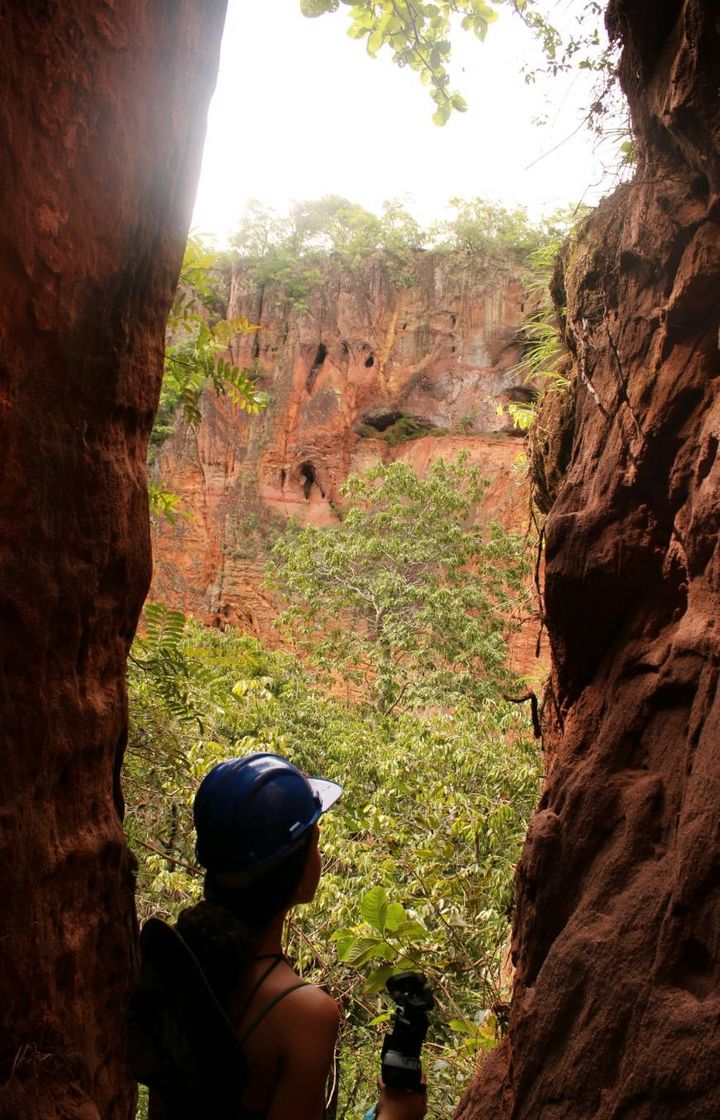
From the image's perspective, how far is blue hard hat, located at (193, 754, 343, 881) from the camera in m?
2.05

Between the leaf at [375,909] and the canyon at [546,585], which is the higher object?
the canyon at [546,585]

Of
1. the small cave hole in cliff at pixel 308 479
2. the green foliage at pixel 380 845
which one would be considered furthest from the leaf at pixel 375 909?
the small cave hole in cliff at pixel 308 479

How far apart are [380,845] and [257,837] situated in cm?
621

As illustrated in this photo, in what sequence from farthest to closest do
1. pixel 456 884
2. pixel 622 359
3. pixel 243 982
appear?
pixel 456 884
pixel 622 359
pixel 243 982

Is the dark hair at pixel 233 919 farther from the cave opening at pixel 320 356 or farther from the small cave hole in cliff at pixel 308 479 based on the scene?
the cave opening at pixel 320 356

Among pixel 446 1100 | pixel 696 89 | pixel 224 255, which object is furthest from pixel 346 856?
pixel 224 255

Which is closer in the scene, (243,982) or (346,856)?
(243,982)

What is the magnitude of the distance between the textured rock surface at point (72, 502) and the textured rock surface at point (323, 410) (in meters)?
21.3

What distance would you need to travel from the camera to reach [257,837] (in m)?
2.05

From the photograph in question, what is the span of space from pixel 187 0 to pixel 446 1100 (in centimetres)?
583

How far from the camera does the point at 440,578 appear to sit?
17094 millimetres

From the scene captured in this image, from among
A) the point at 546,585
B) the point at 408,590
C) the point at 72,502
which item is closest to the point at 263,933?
the point at 72,502

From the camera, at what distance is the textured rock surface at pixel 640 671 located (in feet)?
8.25

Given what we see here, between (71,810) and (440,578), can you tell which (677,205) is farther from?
(440,578)
